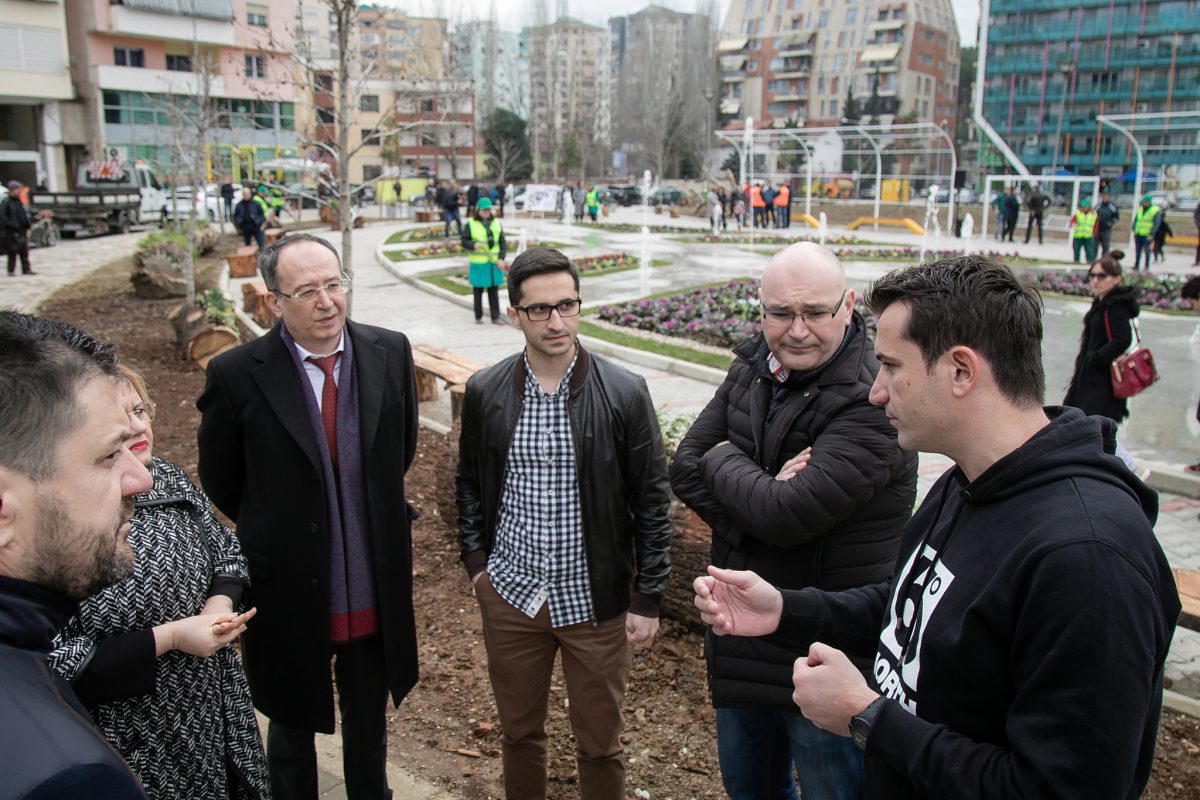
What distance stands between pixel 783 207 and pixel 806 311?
111 ft

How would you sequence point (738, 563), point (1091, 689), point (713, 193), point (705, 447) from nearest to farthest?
point (1091, 689) < point (738, 563) < point (705, 447) < point (713, 193)

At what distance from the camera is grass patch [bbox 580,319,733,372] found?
11652mm

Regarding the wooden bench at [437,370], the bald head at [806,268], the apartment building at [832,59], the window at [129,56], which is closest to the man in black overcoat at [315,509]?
the bald head at [806,268]

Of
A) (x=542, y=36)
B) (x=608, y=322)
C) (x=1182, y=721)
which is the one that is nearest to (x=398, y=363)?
(x=1182, y=721)

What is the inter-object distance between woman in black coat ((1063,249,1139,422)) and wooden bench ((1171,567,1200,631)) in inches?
98.6

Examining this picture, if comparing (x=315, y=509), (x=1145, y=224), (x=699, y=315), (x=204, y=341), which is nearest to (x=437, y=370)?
(x=204, y=341)

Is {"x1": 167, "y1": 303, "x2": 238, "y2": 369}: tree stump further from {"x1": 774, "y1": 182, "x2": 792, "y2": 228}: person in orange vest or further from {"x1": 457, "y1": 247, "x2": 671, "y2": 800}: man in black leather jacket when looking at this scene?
{"x1": 774, "y1": 182, "x2": 792, "y2": 228}: person in orange vest

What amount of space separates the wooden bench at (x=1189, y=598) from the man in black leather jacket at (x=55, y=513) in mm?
3893

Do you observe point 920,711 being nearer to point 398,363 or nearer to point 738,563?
point 738,563

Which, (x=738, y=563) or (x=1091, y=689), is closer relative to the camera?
(x=1091, y=689)

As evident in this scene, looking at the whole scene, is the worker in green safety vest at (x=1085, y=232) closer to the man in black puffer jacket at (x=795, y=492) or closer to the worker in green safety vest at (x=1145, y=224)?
the worker in green safety vest at (x=1145, y=224)

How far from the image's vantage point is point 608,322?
1453 centimetres

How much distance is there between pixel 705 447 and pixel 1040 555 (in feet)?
5.33

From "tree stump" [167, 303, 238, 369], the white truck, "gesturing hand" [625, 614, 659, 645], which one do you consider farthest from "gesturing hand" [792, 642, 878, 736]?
the white truck
